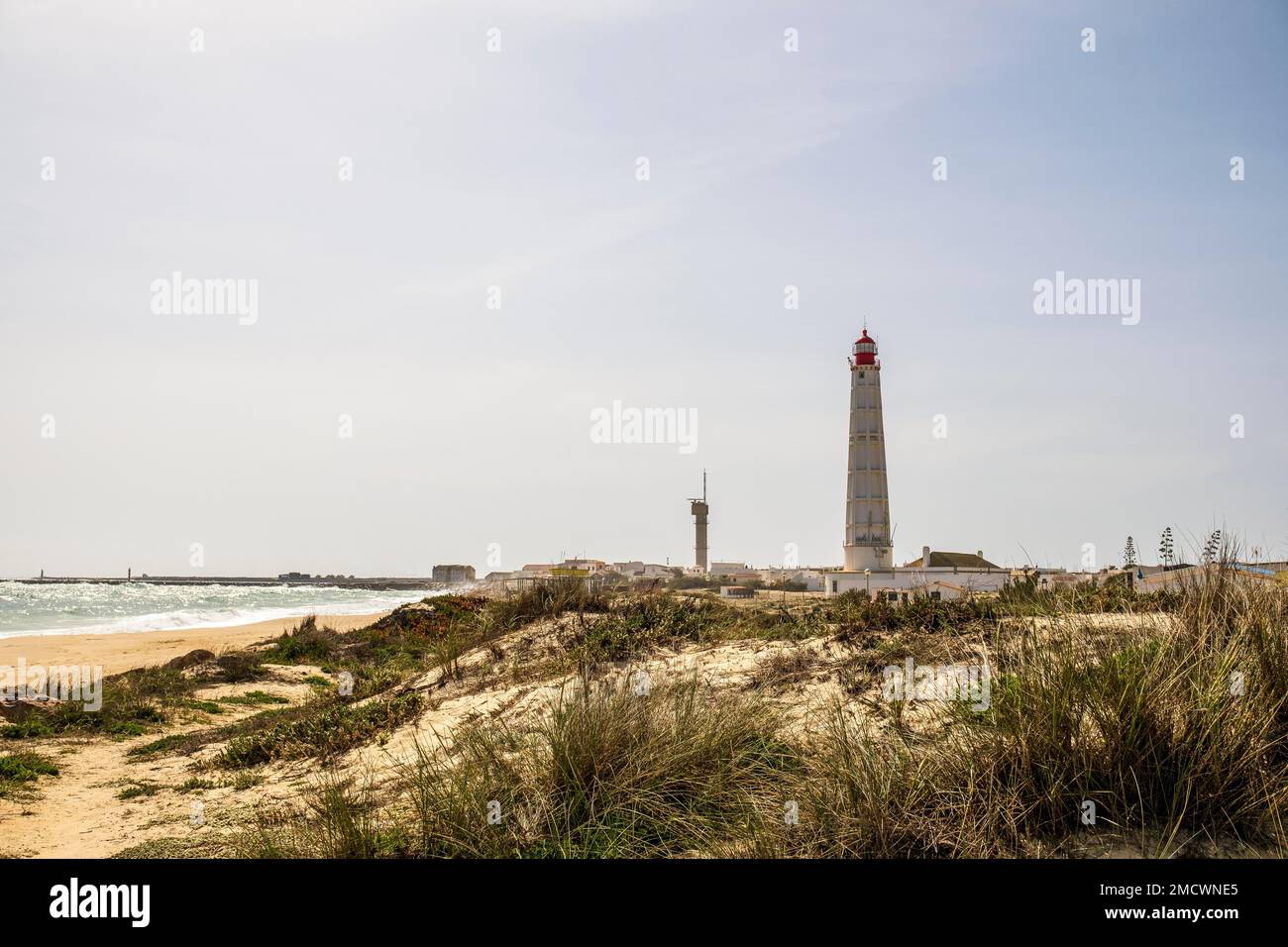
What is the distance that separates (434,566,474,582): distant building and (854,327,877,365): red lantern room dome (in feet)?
364

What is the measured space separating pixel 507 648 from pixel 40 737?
592 centimetres

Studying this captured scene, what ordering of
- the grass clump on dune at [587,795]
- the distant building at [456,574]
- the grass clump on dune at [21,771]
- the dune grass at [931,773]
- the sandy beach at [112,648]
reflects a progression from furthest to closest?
1. the distant building at [456,574]
2. the sandy beach at [112,648]
3. the grass clump on dune at [21,771]
4. the grass clump on dune at [587,795]
5. the dune grass at [931,773]

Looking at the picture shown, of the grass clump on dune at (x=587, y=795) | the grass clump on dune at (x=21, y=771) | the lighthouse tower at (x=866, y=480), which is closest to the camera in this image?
the grass clump on dune at (x=587, y=795)

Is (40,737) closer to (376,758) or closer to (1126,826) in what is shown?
(376,758)

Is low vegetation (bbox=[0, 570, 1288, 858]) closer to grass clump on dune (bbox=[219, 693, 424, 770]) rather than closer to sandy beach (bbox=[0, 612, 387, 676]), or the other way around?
grass clump on dune (bbox=[219, 693, 424, 770])

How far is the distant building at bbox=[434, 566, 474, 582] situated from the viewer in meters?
156

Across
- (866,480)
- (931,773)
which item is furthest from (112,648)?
(866,480)

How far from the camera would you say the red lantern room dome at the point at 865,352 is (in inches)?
2004

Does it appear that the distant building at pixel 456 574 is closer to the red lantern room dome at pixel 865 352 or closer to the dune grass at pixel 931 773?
the red lantern room dome at pixel 865 352

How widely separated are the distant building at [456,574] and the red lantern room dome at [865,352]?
111 m

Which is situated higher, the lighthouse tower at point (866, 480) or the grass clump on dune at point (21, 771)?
the lighthouse tower at point (866, 480)

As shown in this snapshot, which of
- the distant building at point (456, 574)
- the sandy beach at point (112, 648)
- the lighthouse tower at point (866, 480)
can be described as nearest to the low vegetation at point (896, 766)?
the sandy beach at point (112, 648)

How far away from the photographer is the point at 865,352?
51.0m
